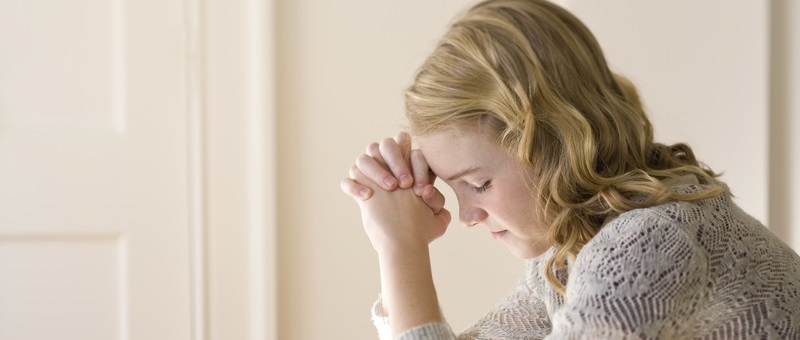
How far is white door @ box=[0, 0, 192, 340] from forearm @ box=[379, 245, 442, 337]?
3.46 feet

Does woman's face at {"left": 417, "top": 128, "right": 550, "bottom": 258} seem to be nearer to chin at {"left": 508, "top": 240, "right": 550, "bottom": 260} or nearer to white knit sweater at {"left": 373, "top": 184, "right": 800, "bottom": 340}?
chin at {"left": 508, "top": 240, "right": 550, "bottom": 260}

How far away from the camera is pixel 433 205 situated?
57.9 inches

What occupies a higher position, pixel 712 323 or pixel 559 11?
pixel 559 11

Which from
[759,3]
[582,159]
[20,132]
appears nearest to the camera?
[582,159]

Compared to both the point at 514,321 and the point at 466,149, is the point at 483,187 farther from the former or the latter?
the point at 514,321

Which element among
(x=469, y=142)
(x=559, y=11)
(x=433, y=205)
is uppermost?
(x=559, y=11)

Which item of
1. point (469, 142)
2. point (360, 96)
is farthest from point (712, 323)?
point (360, 96)

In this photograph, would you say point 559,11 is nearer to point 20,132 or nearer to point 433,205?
point 433,205

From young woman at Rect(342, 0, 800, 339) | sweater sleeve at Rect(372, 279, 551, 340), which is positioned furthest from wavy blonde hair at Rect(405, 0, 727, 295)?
sweater sleeve at Rect(372, 279, 551, 340)

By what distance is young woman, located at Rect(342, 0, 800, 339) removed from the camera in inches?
43.8

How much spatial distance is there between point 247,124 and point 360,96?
11.5 inches

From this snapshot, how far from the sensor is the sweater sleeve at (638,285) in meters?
1.04

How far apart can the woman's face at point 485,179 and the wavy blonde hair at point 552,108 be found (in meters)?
0.02

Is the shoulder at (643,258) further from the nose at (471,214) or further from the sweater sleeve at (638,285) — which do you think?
the nose at (471,214)
